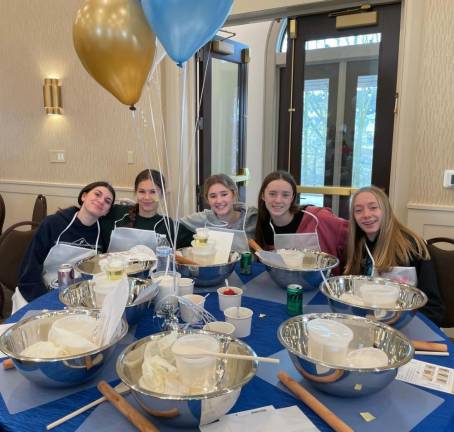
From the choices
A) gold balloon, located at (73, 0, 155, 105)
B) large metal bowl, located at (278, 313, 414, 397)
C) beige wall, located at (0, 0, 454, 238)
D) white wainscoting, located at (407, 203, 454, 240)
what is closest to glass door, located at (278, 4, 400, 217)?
beige wall, located at (0, 0, 454, 238)

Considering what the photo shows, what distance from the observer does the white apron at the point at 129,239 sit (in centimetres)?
196

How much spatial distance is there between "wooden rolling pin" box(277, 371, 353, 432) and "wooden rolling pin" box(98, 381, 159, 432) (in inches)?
12.6

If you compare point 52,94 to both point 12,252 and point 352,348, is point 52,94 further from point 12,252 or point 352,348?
point 352,348

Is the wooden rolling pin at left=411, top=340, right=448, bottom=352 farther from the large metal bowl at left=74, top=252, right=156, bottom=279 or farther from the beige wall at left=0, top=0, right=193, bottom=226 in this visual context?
the beige wall at left=0, top=0, right=193, bottom=226

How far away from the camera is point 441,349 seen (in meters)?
1.13

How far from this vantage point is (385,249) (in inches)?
67.4

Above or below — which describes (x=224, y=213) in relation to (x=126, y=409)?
above

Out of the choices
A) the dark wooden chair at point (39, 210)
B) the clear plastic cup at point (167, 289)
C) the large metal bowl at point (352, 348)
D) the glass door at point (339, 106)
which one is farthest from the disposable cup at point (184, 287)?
the dark wooden chair at point (39, 210)

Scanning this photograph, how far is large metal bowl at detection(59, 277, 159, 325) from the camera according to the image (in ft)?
4.08

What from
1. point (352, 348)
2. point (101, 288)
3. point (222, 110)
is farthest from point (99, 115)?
point (352, 348)

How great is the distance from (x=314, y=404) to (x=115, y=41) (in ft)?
4.20

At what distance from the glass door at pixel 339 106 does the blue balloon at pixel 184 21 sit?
5.66 ft

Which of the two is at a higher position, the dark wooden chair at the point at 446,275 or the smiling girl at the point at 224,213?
the smiling girl at the point at 224,213

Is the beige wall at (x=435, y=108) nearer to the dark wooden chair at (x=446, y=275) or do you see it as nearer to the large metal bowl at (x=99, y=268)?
the dark wooden chair at (x=446, y=275)
